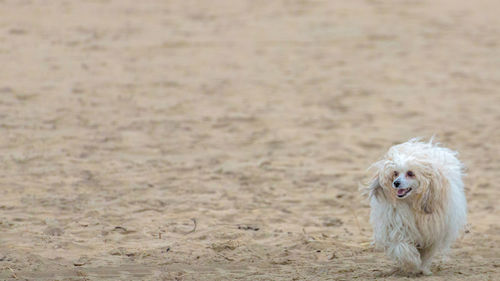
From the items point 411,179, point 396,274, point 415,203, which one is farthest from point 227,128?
point 411,179

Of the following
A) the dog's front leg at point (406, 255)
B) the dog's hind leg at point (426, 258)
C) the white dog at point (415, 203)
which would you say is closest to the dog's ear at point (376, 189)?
the white dog at point (415, 203)

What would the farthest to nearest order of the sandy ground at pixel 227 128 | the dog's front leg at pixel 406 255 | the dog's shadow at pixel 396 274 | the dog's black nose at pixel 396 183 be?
the sandy ground at pixel 227 128, the dog's shadow at pixel 396 274, the dog's front leg at pixel 406 255, the dog's black nose at pixel 396 183

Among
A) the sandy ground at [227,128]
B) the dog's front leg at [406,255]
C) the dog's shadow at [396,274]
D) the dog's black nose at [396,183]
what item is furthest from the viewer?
the sandy ground at [227,128]

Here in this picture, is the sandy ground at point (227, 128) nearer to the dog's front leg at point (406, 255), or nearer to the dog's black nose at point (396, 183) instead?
the dog's front leg at point (406, 255)

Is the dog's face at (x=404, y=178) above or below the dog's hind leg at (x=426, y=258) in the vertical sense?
above

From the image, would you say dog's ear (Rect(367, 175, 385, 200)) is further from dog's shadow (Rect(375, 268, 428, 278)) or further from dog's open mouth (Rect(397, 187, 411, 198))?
dog's shadow (Rect(375, 268, 428, 278))

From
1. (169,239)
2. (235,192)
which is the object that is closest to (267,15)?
(235,192)

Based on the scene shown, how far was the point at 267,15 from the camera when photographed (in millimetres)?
17703

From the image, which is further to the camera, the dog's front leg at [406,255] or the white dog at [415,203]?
the dog's front leg at [406,255]

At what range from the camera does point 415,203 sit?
701 centimetres

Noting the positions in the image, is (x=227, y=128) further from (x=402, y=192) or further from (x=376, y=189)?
(x=402, y=192)

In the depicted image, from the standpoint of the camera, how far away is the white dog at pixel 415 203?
6.88 m

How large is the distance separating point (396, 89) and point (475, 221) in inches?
209

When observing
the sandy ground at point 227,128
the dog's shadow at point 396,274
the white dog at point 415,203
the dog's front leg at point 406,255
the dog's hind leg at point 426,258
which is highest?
the white dog at point 415,203
